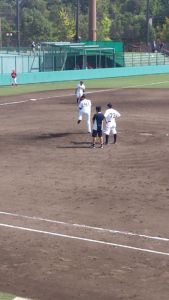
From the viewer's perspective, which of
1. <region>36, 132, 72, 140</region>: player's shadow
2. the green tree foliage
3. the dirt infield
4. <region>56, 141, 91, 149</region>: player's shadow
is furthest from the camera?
the green tree foliage

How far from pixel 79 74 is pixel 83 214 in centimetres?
4951

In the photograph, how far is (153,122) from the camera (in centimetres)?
3091

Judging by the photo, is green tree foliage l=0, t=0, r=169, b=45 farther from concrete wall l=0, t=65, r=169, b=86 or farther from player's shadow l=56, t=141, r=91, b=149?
player's shadow l=56, t=141, r=91, b=149

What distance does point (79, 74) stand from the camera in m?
63.7

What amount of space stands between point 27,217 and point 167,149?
9.81 meters

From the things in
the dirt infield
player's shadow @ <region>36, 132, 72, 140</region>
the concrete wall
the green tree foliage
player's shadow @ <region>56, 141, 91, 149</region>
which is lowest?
the concrete wall

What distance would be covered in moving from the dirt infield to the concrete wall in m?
28.5

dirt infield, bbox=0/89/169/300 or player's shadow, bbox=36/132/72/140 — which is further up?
dirt infield, bbox=0/89/169/300

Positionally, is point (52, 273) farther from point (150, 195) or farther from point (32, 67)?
point (32, 67)

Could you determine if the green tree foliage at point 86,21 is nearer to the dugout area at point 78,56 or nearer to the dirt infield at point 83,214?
the dugout area at point 78,56

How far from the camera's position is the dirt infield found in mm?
10836

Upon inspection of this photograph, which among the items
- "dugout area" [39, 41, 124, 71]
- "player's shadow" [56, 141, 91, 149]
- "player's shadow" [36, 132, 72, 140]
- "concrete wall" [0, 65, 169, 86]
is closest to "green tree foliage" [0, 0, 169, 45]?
"concrete wall" [0, 65, 169, 86]

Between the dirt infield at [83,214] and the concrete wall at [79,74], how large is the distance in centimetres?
2853

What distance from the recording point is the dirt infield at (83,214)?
35.6 feet
